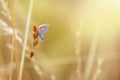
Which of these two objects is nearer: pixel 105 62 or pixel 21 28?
pixel 21 28

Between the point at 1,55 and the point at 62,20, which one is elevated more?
the point at 62,20

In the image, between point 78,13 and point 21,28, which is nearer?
point 21,28

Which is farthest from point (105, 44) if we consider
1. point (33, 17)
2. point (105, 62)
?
point (33, 17)

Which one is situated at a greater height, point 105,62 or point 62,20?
point 62,20

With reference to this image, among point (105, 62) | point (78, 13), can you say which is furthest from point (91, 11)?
point (105, 62)

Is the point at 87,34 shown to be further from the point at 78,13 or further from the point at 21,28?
the point at 21,28

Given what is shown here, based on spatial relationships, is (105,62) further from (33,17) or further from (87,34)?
(33,17)
